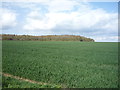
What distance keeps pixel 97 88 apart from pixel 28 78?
5882mm

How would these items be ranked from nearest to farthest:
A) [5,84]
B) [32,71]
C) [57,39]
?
[5,84] < [32,71] < [57,39]

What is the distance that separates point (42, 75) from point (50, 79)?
1.34m

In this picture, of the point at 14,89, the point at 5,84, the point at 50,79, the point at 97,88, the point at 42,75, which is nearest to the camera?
the point at 14,89

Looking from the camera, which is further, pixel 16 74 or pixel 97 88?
pixel 16 74

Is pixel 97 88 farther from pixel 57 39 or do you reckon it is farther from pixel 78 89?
pixel 57 39

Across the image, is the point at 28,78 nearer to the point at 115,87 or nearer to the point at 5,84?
the point at 5,84

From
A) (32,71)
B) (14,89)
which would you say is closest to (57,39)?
(32,71)

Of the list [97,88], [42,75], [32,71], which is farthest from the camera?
[32,71]

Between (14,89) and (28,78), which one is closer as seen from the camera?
(14,89)

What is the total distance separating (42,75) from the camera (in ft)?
57.4

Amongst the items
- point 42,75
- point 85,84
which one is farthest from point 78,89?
point 42,75

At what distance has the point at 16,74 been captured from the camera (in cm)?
1783

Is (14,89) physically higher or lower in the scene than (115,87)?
higher

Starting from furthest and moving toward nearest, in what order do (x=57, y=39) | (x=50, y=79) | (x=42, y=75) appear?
(x=57, y=39)
(x=42, y=75)
(x=50, y=79)
